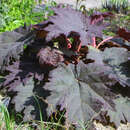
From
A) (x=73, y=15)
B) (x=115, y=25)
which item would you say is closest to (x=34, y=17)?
(x=115, y=25)

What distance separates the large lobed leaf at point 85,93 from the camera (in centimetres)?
179

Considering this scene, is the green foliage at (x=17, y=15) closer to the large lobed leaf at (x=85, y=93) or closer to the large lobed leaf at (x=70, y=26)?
the large lobed leaf at (x=70, y=26)

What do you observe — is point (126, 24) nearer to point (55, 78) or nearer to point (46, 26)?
point (46, 26)

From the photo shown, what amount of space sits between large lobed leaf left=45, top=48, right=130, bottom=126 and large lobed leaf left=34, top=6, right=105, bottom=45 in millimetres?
246

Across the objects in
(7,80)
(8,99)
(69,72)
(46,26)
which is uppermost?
(46,26)

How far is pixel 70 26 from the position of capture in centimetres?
207

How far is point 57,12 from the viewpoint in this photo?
2189 millimetres

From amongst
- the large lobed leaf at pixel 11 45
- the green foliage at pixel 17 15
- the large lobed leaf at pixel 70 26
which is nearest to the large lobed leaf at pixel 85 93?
the large lobed leaf at pixel 70 26

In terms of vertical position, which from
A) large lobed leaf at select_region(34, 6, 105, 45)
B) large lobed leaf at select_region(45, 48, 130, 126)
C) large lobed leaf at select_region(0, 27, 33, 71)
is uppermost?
large lobed leaf at select_region(34, 6, 105, 45)

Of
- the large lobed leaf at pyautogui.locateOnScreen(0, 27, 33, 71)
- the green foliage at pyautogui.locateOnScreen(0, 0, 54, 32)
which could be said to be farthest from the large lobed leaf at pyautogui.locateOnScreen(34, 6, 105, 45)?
the green foliage at pyautogui.locateOnScreen(0, 0, 54, 32)

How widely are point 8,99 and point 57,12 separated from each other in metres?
0.87

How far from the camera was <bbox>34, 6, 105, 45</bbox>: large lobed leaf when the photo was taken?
6.47 feet

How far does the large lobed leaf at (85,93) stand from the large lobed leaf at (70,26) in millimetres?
246

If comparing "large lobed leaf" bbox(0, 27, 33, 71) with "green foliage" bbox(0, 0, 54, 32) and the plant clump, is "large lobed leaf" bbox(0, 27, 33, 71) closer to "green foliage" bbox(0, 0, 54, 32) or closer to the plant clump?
the plant clump
